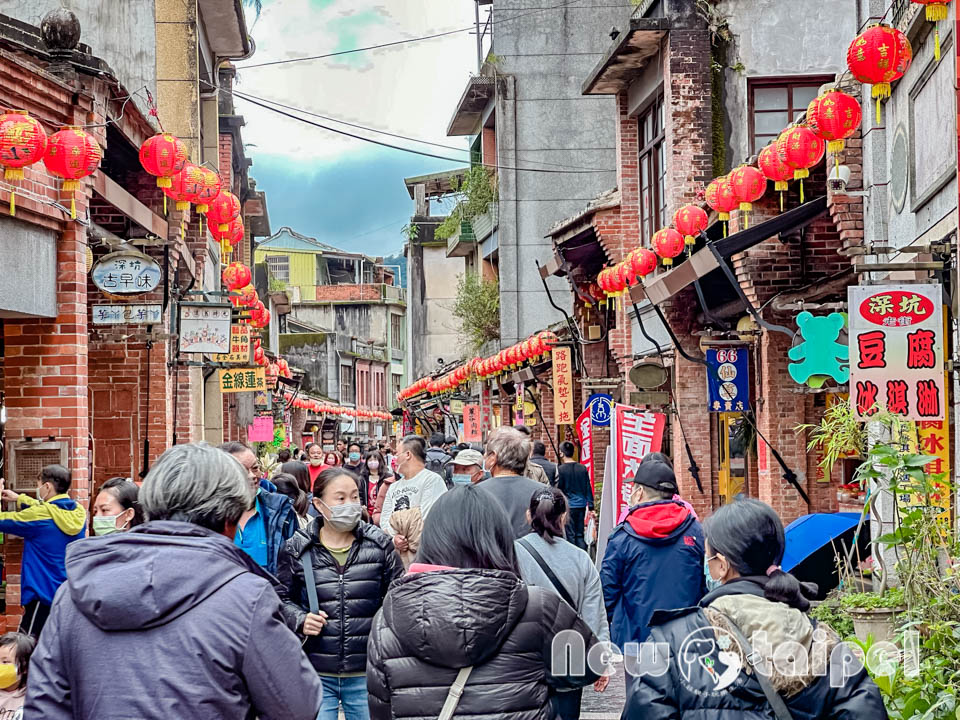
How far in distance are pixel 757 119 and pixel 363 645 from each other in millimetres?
13711

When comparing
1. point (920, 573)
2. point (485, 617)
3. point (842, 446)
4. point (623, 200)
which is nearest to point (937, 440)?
point (842, 446)

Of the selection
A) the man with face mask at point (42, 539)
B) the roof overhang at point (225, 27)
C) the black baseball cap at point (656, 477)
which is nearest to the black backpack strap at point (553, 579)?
the black baseball cap at point (656, 477)

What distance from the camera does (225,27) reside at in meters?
24.0

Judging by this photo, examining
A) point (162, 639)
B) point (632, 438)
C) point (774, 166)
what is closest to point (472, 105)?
point (632, 438)

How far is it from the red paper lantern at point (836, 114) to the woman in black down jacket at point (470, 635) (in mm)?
7027

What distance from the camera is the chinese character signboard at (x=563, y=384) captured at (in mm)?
23016

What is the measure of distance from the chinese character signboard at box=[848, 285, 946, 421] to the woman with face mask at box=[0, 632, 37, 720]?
555cm

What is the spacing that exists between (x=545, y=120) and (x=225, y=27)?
11159mm

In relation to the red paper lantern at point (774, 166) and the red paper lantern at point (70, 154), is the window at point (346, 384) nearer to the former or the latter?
the red paper lantern at point (774, 166)

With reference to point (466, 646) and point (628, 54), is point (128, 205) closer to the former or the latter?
point (628, 54)

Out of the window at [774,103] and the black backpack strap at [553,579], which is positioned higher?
the window at [774,103]

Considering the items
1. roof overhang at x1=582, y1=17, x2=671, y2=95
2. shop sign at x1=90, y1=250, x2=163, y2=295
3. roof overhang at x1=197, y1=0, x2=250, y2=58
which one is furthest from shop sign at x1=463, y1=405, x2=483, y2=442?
shop sign at x1=90, y1=250, x2=163, y2=295

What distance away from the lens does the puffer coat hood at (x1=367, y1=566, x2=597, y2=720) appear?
3957 millimetres

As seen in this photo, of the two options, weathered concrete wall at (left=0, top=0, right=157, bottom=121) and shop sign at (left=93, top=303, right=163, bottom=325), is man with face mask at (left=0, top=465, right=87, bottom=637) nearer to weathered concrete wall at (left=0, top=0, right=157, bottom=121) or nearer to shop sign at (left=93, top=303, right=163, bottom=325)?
shop sign at (left=93, top=303, right=163, bottom=325)
